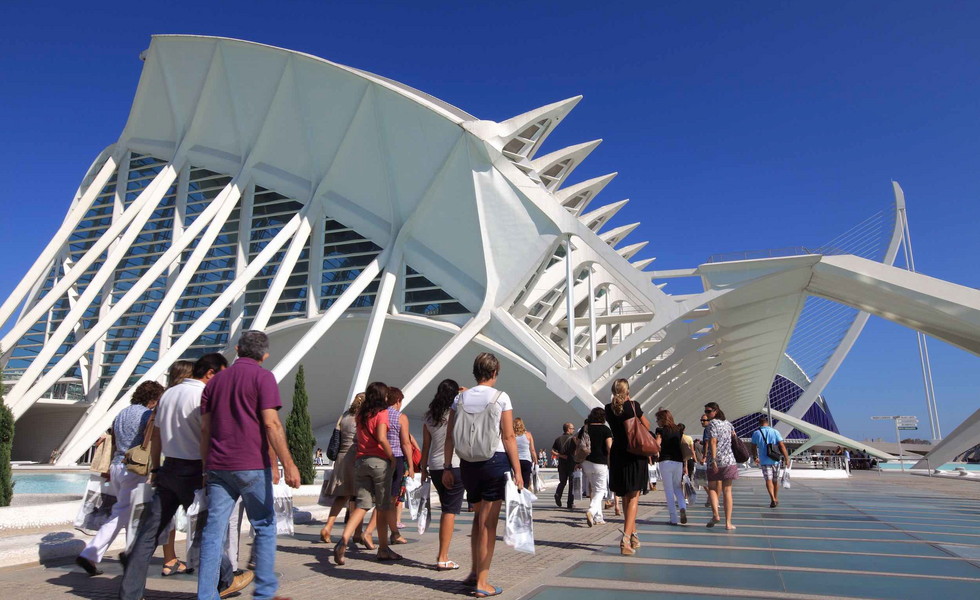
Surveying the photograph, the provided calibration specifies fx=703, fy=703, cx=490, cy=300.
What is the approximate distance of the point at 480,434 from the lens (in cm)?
461

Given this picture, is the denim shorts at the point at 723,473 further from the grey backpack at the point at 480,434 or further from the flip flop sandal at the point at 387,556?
the grey backpack at the point at 480,434

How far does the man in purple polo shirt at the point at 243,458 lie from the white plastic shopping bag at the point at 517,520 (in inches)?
55.2

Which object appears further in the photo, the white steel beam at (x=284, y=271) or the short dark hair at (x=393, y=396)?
the white steel beam at (x=284, y=271)

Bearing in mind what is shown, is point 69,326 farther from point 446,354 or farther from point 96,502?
point 96,502

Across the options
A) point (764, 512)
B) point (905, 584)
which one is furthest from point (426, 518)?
point (764, 512)

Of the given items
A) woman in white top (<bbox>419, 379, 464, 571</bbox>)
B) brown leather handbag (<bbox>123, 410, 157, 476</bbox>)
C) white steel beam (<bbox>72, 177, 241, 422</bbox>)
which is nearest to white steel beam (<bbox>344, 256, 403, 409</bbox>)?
white steel beam (<bbox>72, 177, 241, 422</bbox>)

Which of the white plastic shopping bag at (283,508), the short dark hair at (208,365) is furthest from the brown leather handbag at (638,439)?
the short dark hair at (208,365)

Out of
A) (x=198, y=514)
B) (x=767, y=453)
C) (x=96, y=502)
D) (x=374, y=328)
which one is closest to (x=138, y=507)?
(x=198, y=514)

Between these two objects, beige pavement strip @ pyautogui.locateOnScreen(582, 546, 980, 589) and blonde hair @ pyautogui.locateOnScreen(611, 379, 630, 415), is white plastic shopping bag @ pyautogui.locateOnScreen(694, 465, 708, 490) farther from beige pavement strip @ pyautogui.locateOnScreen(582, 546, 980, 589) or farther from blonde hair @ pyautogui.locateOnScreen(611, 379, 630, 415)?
beige pavement strip @ pyautogui.locateOnScreen(582, 546, 980, 589)

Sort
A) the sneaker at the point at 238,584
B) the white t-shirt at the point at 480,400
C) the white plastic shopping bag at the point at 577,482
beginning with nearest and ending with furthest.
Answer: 1. the sneaker at the point at 238,584
2. the white t-shirt at the point at 480,400
3. the white plastic shopping bag at the point at 577,482

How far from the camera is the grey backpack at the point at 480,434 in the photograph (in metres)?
4.59

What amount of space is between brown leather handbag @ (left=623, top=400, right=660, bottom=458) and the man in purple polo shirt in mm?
3605

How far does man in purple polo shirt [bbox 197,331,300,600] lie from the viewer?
381 cm

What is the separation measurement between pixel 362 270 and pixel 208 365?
22.1 m
